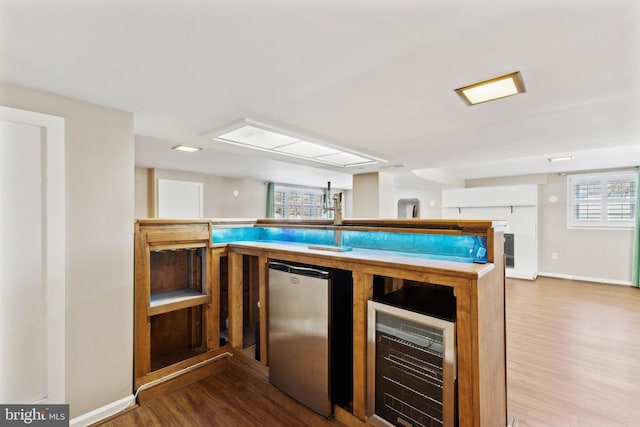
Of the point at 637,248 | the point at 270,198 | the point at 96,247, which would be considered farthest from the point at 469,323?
the point at 270,198

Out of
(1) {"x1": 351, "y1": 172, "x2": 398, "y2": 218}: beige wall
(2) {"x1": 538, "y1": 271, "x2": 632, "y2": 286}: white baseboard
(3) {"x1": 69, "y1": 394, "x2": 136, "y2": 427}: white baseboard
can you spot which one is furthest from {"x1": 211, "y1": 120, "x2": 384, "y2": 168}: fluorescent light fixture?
(2) {"x1": 538, "y1": 271, "x2": 632, "y2": 286}: white baseboard

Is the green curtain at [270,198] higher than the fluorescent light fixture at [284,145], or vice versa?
the fluorescent light fixture at [284,145]

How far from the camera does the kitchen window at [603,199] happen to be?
18.2ft

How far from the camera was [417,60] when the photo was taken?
56.3 inches

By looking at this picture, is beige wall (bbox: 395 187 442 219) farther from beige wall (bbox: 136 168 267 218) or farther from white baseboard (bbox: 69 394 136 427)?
white baseboard (bbox: 69 394 136 427)

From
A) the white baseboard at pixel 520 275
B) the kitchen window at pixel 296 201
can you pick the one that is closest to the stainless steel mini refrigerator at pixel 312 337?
the white baseboard at pixel 520 275

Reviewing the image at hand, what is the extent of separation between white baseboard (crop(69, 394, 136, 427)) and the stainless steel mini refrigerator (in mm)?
1047

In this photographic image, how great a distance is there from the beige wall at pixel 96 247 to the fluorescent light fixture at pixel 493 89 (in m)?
2.39

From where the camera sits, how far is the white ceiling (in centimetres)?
107

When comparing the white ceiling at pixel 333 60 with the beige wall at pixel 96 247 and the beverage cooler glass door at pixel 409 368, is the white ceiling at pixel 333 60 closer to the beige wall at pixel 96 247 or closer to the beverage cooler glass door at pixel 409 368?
the beige wall at pixel 96 247

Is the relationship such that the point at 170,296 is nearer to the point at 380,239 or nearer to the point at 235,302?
the point at 235,302

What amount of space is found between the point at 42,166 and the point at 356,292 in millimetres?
2046

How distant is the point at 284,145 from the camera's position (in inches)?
125

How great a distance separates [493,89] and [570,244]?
634 cm
